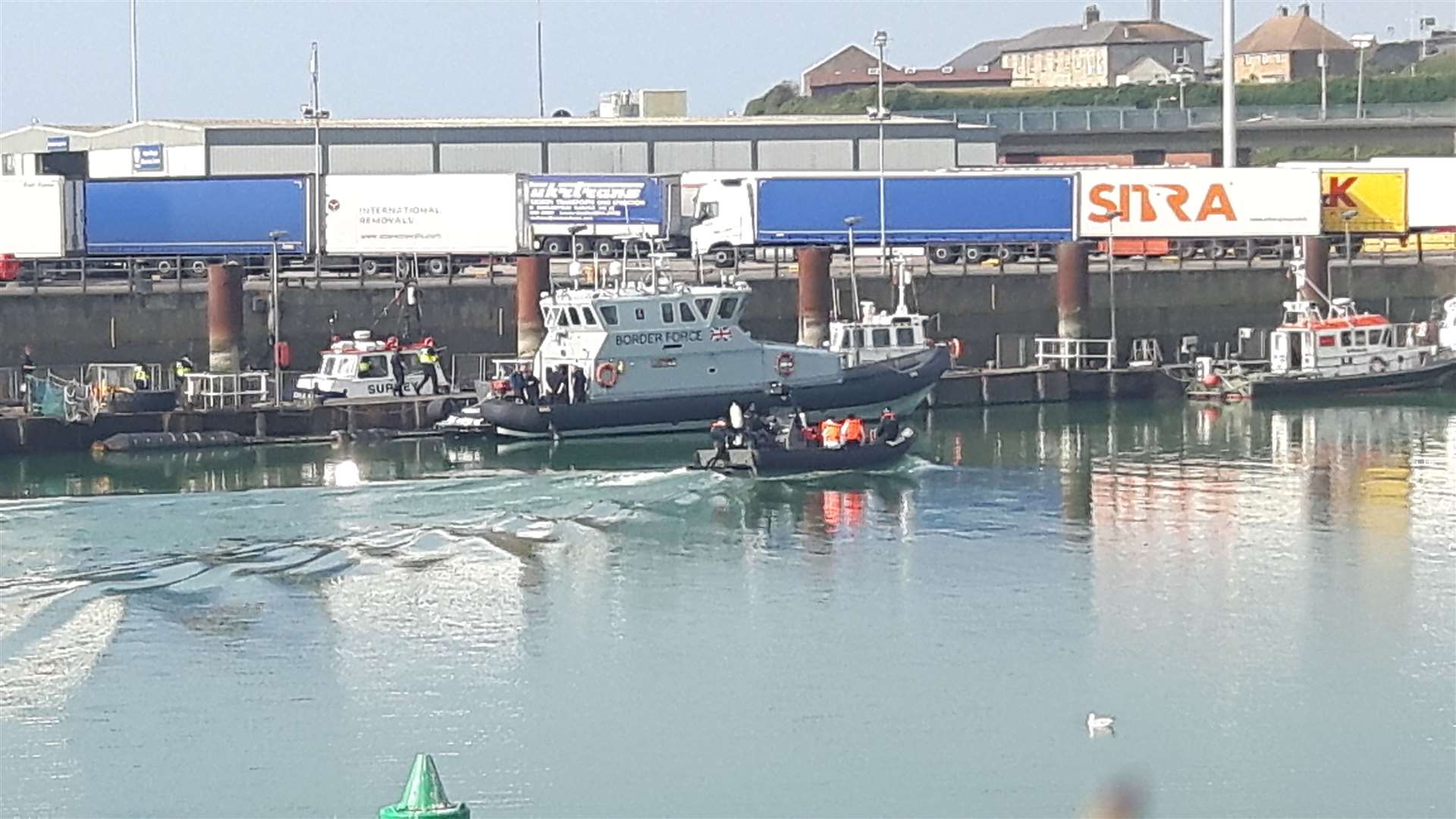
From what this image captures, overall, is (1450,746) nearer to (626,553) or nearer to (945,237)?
(626,553)

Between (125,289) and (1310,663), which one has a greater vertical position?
(125,289)

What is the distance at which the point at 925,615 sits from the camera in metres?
28.8

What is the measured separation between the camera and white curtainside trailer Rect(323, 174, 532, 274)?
56594mm

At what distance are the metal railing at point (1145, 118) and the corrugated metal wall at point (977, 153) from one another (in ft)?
12.1

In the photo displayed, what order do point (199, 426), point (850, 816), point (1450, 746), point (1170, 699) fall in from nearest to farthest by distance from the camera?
point (850, 816), point (1450, 746), point (1170, 699), point (199, 426)

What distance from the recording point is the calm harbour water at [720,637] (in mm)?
22172

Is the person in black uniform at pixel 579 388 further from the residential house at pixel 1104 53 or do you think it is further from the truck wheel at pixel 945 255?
the residential house at pixel 1104 53

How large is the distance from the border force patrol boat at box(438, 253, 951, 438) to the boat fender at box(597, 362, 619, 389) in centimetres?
1

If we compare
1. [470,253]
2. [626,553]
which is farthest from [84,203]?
[626,553]

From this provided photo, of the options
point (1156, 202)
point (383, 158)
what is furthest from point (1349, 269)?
point (383, 158)

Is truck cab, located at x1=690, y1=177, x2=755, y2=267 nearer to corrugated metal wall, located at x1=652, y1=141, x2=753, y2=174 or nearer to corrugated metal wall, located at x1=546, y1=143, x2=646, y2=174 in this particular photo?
corrugated metal wall, located at x1=546, y1=143, x2=646, y2=174

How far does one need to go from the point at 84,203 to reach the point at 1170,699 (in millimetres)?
37908

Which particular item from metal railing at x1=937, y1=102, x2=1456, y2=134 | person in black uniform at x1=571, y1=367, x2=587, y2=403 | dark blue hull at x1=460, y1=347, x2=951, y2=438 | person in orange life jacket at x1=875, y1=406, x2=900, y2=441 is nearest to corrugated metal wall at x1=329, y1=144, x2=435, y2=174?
metal railing at x1=937, y1=102, x2=1456, y2=134

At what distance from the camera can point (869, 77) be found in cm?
12888
